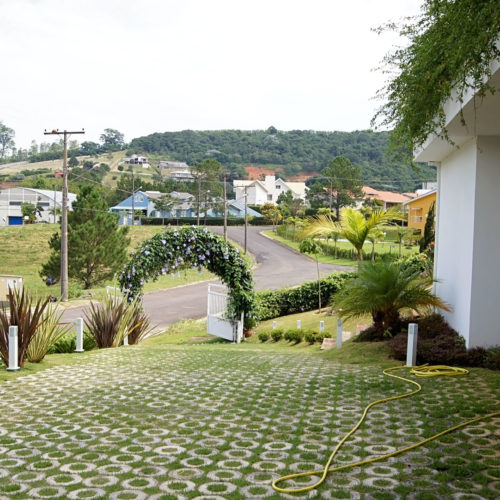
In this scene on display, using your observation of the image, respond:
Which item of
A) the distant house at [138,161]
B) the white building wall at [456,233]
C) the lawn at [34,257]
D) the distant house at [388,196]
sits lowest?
the lawn at [34,257]

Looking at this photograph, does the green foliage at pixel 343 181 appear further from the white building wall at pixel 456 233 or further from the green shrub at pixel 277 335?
the white building wall at pixel 456 233

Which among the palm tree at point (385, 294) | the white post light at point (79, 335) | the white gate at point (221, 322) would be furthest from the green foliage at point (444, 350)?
the white gate at point (221, 322)

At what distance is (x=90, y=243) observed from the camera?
101ft

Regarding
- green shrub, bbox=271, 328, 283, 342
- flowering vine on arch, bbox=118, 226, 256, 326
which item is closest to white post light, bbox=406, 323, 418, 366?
flowering vine on arch, bbox=118, 226, 256, 326

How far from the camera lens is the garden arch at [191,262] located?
49.1 feet

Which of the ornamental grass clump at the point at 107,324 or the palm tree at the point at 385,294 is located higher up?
the palm tree at the point at 385,294

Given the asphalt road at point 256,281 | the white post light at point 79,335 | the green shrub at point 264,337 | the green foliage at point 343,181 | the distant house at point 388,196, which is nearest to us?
the white post light at point 79,335

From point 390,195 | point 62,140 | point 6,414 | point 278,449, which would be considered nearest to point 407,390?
point 278,449

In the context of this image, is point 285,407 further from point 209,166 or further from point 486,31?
point 209,166

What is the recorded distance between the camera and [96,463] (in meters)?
4.28

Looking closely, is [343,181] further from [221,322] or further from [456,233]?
[456,233]

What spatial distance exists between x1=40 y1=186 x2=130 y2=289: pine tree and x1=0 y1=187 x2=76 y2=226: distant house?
43.6 meters

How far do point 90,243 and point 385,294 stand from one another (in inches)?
926

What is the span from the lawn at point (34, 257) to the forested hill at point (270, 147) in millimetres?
50548
